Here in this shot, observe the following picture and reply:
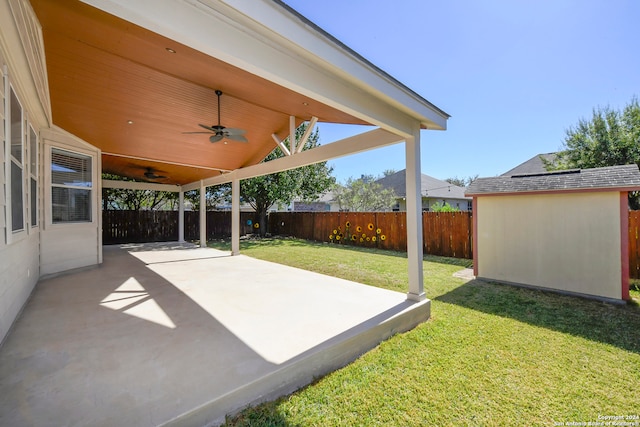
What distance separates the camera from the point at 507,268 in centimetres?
533

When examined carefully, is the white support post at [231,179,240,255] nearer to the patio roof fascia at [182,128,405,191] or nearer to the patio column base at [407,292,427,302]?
the patio roof fascia at [182,128,405,191]

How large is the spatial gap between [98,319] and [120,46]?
3.10 meters

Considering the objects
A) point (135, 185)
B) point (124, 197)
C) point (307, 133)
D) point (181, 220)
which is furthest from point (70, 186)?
point (124, 197)

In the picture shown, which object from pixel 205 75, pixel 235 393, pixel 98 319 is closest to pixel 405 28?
pixel 205 75

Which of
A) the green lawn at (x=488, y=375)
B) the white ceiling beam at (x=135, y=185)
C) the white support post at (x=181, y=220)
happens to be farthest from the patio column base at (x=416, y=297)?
the white support post at (x=181, y=220)

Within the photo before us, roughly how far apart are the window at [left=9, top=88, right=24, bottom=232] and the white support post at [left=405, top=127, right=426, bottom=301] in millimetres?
4461

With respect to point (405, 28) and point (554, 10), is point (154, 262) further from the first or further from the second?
point (554, 10)

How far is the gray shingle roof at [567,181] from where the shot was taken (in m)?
4.30

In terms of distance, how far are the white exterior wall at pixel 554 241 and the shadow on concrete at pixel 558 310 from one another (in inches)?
13.3

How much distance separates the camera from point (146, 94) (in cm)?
413

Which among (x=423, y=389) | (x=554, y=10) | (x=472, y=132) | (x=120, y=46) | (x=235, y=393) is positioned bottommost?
(x=423, y=389)

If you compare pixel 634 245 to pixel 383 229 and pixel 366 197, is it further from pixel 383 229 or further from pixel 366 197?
pixel 366 197

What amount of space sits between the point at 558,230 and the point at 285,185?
10778 mm

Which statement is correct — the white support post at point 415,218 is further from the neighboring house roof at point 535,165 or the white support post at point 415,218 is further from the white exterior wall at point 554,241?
the neighboring house roof at point 535,165
